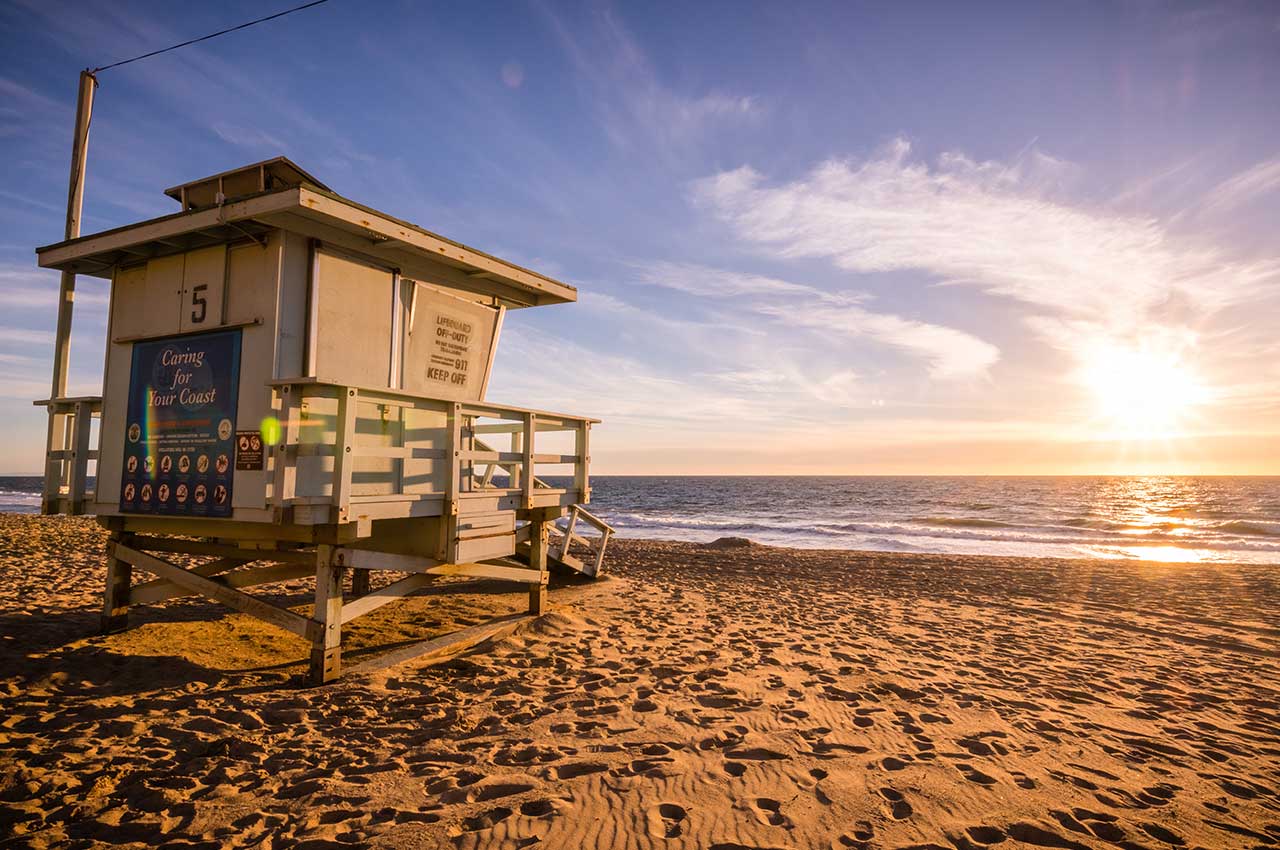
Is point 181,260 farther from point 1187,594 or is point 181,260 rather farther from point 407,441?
point 1187,594

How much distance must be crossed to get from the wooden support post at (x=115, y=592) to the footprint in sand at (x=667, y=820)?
7310 millimetres

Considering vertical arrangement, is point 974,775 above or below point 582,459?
below

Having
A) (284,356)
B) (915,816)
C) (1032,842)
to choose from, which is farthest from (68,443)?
(1032,842)

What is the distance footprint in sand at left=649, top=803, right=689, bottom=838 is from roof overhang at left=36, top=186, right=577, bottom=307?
573 cm

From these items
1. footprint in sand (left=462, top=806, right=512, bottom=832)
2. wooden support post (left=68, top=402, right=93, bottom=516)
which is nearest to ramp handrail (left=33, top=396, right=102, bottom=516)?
wooden support post (left=68, top=402, right=93, bottom=516)

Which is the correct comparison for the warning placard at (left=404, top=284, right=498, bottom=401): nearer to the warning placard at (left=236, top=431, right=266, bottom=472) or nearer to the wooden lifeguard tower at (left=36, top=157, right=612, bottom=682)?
the wooden lifeguard tower at (left=36, top=157, right=612, bottom=682)

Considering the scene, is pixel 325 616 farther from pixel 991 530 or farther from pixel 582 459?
pixel 991 530

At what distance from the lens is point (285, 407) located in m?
5.79

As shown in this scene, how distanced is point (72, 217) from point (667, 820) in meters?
9.60

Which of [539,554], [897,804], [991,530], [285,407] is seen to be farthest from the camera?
[991,530]

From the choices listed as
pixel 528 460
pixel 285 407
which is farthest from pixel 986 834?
pixel 285 407

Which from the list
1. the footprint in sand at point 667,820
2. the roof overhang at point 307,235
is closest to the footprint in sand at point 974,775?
the footprint in sand at point 667,820

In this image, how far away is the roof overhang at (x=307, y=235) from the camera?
6160 mm

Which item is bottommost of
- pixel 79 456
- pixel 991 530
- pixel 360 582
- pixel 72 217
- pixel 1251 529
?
pixel 991 530
